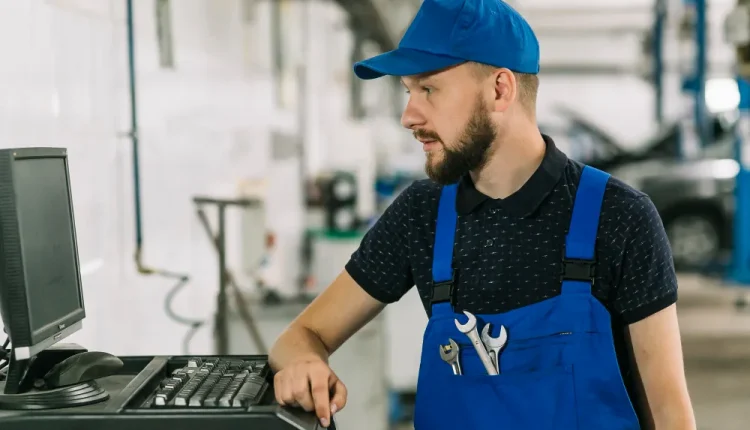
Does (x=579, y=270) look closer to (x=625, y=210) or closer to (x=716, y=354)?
(x=625, y=210)

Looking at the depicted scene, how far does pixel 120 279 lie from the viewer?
2439 millimetres

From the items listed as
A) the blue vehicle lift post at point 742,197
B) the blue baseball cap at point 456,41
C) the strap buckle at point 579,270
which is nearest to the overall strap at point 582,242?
the strap buckle at point 579,270

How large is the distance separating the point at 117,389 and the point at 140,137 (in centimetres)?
159

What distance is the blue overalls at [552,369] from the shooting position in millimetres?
1316

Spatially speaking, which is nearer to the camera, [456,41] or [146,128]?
[456,41]

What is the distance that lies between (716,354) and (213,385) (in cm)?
554

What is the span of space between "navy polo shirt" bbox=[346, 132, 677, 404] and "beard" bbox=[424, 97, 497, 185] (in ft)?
0.29

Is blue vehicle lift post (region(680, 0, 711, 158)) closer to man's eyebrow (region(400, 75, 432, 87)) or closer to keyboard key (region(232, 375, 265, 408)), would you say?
man's eyebrow (region(400, 75, 432, 87))

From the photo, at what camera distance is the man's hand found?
1130 millimetres

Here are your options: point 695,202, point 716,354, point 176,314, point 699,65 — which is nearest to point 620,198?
point 176,314

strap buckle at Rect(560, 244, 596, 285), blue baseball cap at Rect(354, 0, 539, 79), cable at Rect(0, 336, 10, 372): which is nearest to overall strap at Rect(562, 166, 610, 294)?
strap buckle at Rect(560, 244, 596, 285)

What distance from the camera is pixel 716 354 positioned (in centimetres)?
598

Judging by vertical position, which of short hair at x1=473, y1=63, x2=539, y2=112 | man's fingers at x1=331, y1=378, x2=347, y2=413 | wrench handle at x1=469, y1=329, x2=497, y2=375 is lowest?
man's fingers at x1=331, y1=378, x2=347, y2=413

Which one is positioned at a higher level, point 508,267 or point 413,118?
point 413,118
